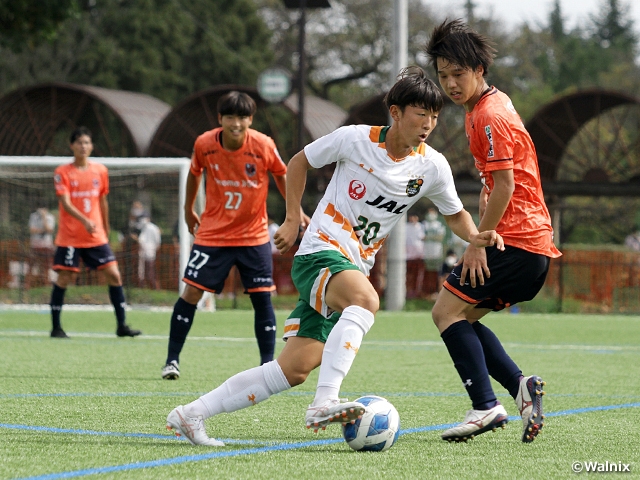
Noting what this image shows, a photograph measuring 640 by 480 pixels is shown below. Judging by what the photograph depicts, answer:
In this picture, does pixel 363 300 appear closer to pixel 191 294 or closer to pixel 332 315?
pixel 332 315

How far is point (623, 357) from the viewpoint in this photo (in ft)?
33.0

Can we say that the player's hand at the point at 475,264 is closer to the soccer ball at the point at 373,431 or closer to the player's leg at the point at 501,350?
the player's leg at the point at 501,350

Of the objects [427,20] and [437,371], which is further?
[427,20]

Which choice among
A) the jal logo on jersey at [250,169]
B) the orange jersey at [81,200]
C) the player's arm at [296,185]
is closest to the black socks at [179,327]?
the jal logo on jersey at [250,169]

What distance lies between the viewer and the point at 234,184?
782 cm

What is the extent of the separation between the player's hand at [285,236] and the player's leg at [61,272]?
21.1 feet

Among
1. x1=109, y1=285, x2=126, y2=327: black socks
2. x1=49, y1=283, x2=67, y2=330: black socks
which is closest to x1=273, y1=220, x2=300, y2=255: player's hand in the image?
x1=109, y1=285, x2=126, y2=327: black socks

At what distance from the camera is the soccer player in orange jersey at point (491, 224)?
488 cm

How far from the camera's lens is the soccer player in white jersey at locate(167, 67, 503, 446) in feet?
15.1

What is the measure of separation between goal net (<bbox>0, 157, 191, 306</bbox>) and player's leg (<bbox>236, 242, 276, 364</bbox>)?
321 inches

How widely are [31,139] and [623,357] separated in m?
22.0

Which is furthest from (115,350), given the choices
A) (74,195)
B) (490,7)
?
(490,7)

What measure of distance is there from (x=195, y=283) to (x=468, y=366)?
3058 millimetres

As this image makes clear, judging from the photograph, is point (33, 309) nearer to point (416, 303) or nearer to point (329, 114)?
point (416, 303)
